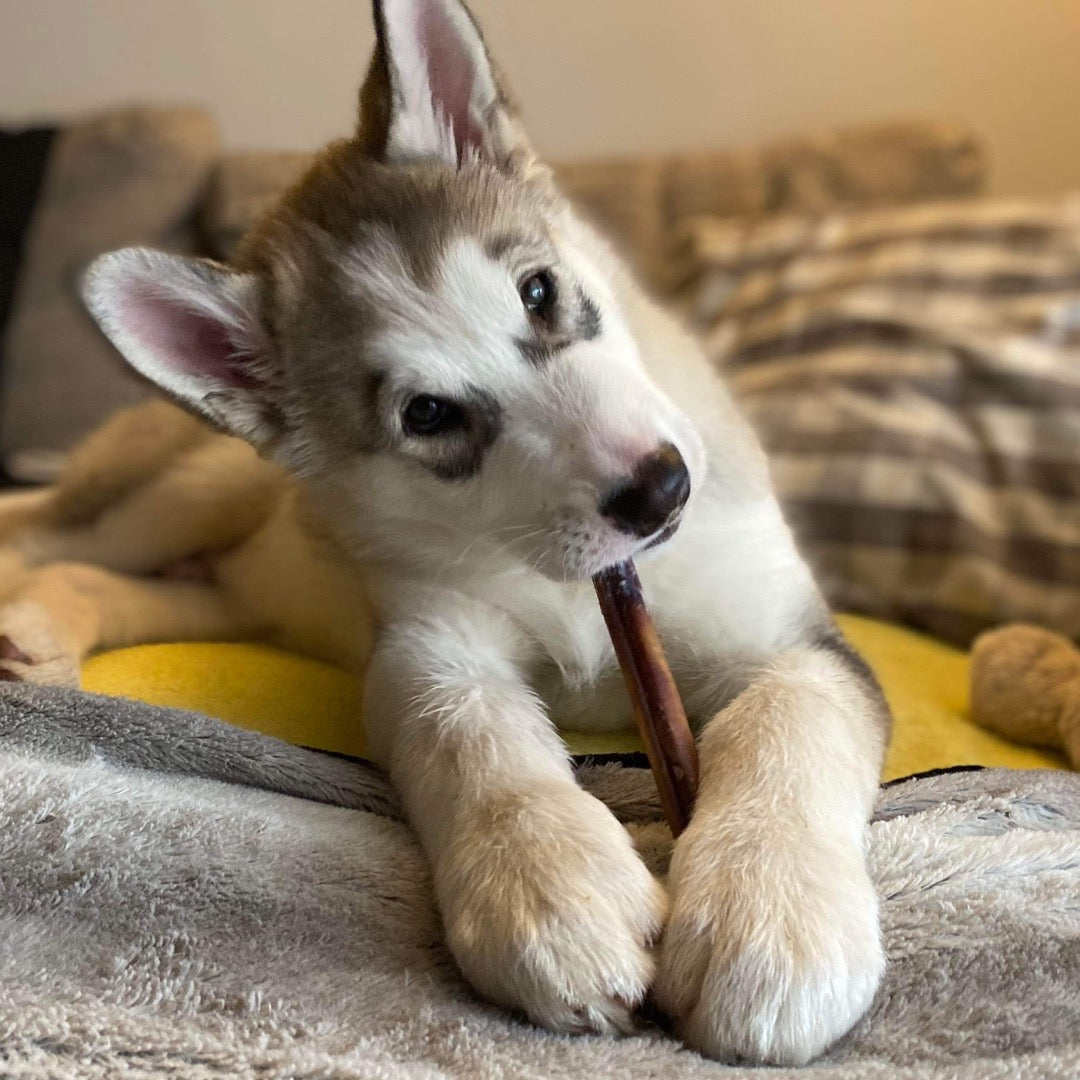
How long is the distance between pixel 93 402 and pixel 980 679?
3.25 metres

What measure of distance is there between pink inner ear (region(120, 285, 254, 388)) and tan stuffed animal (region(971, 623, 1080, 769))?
1.51 m

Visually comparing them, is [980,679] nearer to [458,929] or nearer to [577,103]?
[458,929]

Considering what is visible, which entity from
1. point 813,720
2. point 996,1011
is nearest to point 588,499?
point 813,720

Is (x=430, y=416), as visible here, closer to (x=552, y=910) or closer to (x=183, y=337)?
(x=183, y=337)

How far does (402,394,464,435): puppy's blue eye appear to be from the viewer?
1.50 m

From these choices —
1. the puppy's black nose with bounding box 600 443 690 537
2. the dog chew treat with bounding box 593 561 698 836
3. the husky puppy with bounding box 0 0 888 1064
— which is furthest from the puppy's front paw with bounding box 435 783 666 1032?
the puppy's black nose with bounding box 600 443 690 537

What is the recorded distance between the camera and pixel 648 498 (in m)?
1.30

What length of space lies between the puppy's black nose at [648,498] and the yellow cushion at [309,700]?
44 cm

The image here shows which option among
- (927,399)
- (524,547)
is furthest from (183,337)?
(927,399)

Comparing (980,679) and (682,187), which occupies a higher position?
(682,187)

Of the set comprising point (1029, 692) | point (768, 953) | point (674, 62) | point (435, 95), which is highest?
point (435, 95)

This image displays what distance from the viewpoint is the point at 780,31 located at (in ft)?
12.8

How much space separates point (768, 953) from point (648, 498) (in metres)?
0.55

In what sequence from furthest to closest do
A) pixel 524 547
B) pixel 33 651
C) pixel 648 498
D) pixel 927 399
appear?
pixel 927 399 → pixel 33 651 → pixel 524 547 → pixel 648 498
